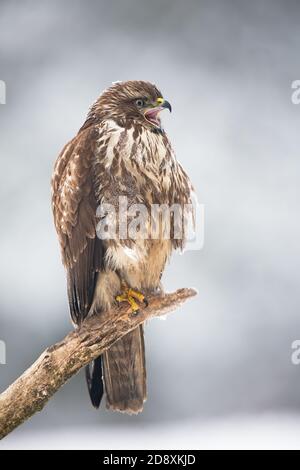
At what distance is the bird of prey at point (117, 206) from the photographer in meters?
3.23

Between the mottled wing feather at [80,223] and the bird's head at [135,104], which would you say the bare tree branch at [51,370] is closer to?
the mottled wing feather at [80,223]

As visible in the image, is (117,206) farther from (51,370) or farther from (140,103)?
(51,370)

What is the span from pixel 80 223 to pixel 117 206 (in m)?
0.20

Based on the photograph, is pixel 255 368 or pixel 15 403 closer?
pixel 15 403

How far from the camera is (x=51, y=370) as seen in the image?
3.05 meters

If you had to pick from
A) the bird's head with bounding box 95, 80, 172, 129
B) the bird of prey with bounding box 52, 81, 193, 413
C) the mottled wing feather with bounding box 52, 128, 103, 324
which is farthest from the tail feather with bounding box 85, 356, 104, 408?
the bird's head with bounding box 95, 80, 172, 129

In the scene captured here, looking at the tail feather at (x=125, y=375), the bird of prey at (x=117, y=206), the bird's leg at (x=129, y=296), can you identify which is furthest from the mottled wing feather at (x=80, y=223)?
the tail feather at (x=125, y=375)

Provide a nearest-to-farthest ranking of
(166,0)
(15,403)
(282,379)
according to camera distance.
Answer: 1. (15,403)
2. (282,379)
3. (166,0)

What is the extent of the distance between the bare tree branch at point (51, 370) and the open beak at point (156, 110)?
3.05 feet

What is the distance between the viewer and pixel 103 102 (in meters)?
3.47

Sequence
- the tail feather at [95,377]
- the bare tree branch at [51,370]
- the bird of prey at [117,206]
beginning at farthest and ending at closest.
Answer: the tail feather at [95,377] → the bird of prey at [117,206] → the bare tree branch at [51,370]
